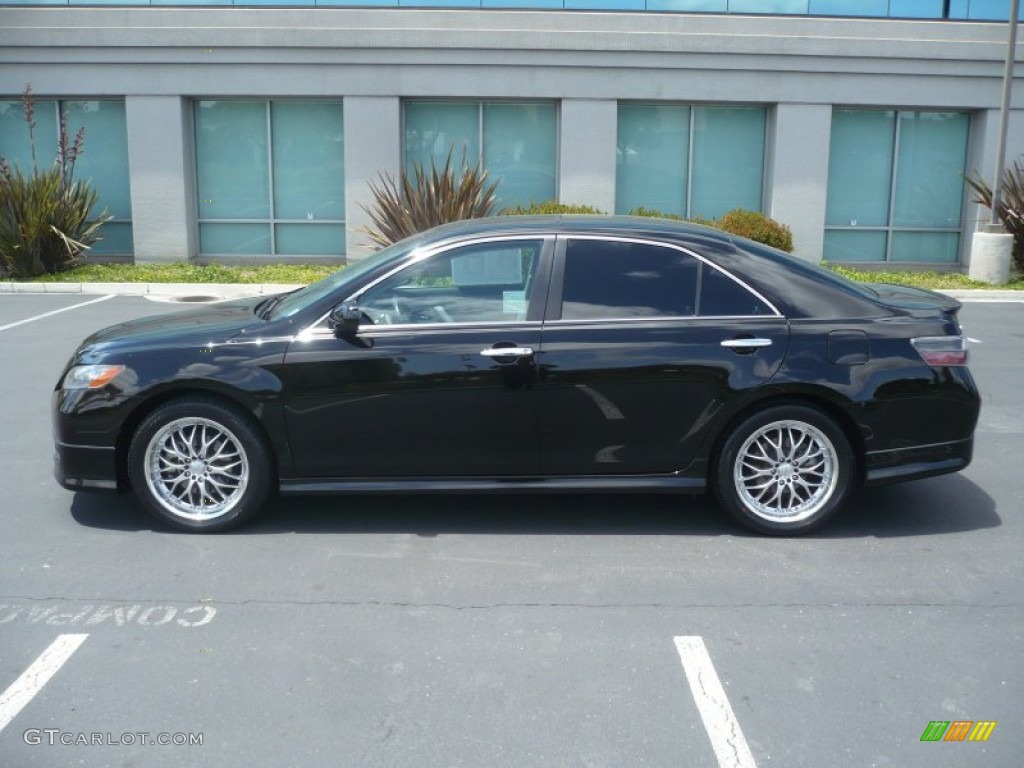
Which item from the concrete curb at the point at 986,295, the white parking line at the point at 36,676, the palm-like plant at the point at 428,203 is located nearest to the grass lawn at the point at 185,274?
the palm-like plant at the point at 428,203

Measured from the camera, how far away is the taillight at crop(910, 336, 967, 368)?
5.49 m

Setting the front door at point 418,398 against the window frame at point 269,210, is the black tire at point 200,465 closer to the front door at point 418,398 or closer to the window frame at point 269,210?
the front door at point 418,398

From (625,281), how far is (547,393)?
76 centimetres

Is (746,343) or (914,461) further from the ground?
(746,343)

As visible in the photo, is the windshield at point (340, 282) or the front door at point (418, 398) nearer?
the front door at point (418, 398)

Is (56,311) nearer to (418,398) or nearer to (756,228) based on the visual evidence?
(418,398)

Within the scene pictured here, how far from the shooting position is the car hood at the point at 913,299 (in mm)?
5695

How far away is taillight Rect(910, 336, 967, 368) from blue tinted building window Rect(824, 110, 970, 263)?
14463 millimetres

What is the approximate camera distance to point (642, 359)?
538 centimetres

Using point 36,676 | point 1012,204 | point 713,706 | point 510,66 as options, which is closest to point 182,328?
point 36,676

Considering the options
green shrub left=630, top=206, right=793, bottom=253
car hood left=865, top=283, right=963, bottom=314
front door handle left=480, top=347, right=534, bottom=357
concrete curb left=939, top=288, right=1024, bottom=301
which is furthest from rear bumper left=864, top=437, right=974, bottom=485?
concrete curb left=939, top=288, right=1024, bottom=301

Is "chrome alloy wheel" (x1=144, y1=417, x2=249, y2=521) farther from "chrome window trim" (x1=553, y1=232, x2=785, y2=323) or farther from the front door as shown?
"chrome window trim" (x1=553, y1=232, x2=785, y2=323)

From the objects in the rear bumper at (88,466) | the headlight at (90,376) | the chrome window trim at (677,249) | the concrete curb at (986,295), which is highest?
the chrome window trim at (677,249)

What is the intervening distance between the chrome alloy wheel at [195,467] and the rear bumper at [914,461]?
330 centimetres
